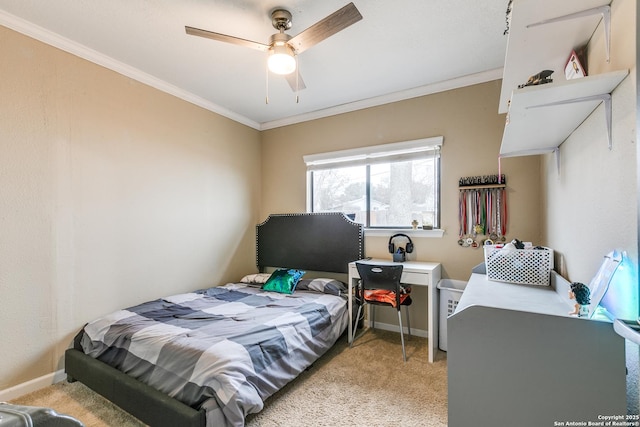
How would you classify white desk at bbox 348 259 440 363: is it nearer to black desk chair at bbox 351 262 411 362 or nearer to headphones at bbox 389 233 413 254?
black desk chair at bbox 351 262 411 362

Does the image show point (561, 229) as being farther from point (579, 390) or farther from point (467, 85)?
point (467, 85)

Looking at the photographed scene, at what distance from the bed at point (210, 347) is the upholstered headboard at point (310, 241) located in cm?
2

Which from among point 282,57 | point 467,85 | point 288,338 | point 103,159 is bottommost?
point 288,338

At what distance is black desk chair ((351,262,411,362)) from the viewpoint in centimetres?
240

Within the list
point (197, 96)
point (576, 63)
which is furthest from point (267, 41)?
point (576, 63)

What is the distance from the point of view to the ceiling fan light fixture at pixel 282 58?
1.80 m


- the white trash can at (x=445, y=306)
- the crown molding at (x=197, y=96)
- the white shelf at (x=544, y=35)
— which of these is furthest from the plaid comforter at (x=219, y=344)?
the crown molding at (x=197, y=96)

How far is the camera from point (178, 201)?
2.98 m

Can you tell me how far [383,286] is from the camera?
245cm

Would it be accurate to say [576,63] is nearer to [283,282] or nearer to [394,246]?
[394,246]

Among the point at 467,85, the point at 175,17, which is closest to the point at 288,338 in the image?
the point at 175,17

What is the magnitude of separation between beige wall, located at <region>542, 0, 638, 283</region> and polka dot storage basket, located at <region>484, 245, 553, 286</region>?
9 centimetres

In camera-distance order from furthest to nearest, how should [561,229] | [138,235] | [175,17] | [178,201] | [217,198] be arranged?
[217,198], [178,201], [138,235], [175,17], [561,229]

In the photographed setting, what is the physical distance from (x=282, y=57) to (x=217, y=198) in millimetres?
2068
